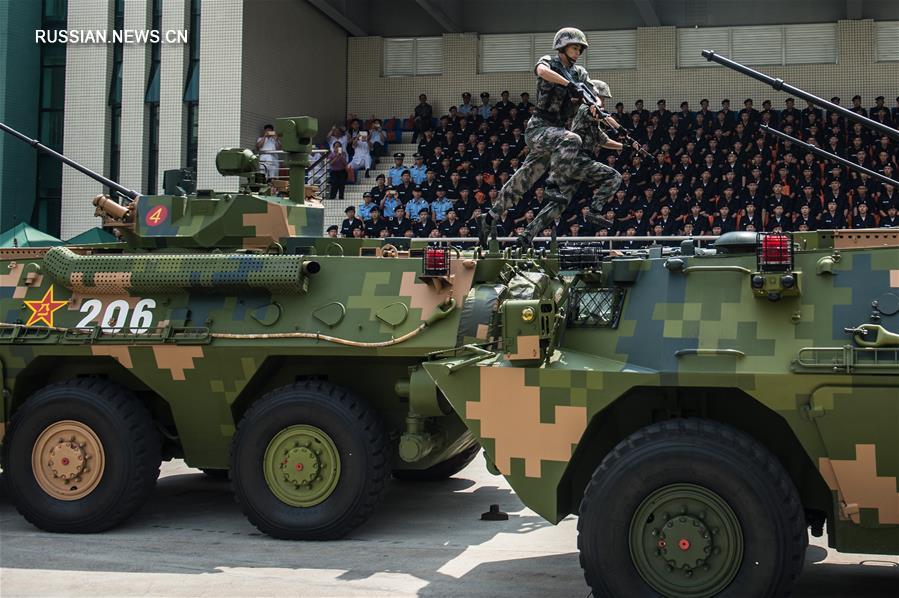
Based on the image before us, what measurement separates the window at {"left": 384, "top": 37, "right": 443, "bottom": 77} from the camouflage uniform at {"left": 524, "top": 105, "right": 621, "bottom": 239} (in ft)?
62.2

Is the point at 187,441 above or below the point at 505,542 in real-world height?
above

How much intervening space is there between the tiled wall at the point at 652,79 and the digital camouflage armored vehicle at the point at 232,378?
1728 cm

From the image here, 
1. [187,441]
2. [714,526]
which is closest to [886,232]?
[714,526]

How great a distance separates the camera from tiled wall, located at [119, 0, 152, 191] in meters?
24.9

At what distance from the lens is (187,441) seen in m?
9.23

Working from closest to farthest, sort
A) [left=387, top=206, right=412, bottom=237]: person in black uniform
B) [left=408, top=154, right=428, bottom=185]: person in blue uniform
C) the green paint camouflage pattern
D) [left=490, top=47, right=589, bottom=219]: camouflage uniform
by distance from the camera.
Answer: the green paint camouflage pattern → [left=490, top=47, right=589, bottom=219]: camouflage uniform → [left=387, top=206, right=412, bottom=237]: person in black uniform → [left=408, top=154, right=428, bottom=185]: person in blue uniform

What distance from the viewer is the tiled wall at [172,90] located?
2448 centimetres

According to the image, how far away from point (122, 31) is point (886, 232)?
68.2 feet

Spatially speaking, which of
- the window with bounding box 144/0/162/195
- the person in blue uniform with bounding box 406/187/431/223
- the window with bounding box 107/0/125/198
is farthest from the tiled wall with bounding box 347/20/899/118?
the person in blue uniform with bounding box 406/187/431/223

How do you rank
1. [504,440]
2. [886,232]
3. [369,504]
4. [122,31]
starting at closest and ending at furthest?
1. [504,440]
2. [886,232]
3. [369,504]
4. [122,31]

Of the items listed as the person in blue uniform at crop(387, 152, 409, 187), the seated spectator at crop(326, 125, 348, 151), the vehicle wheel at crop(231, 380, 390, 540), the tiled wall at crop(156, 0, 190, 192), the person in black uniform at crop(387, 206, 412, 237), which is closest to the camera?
the vehicle wheel at crop(231, 380, 390, 540)

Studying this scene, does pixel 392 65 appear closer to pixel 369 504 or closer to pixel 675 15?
pixel 675 15

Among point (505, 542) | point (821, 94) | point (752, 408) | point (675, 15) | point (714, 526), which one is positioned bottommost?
point (505, 542)

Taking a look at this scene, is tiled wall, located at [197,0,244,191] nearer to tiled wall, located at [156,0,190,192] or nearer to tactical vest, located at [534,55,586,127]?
tiled wall, located at [156,0,190,192]
